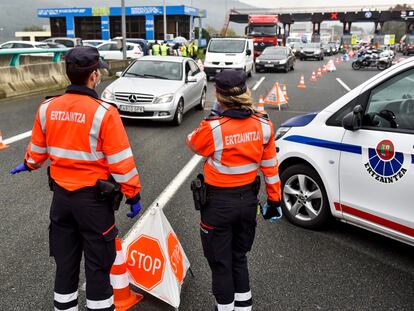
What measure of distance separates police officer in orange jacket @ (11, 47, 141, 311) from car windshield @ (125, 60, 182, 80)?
868 centimetres

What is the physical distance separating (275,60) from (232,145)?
25010 millimetres

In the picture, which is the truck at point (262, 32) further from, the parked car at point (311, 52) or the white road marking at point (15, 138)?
the white road marking at point (15, 138)

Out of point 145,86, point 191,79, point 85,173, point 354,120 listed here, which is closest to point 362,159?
point 354,120

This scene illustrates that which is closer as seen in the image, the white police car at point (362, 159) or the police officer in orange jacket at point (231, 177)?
the police officer in orange jacket at point (231, 177)

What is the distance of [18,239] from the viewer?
442 cm

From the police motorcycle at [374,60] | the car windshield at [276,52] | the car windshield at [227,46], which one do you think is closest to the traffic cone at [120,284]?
the car windshield at [227,46]

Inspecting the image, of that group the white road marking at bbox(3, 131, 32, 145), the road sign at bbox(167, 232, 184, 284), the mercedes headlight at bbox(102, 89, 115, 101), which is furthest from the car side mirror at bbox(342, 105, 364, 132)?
the mercedes headlight at bbox(102, 89, 115, 101)

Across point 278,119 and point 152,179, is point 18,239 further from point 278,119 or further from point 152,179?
point 278,119

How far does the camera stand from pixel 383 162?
3.74 meters

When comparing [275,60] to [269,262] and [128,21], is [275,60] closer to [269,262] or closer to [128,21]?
[269,262]

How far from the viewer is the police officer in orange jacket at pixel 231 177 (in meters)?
2.87

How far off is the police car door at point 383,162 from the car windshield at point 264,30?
1291 inches

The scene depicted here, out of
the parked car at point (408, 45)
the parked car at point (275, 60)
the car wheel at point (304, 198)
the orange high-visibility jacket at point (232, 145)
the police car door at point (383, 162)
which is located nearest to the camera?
the orange high-visibility jacket at point (232, 145)

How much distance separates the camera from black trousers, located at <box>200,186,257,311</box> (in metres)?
2.90
